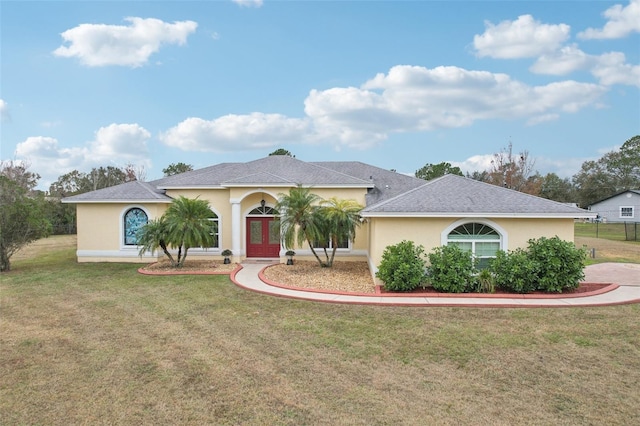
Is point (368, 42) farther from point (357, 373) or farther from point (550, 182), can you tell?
point (550, 182)

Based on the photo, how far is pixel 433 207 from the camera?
41.1 ft

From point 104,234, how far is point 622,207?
67132 mm

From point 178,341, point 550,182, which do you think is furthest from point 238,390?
point 550,182

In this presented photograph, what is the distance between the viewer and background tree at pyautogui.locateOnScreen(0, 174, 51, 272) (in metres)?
16.5

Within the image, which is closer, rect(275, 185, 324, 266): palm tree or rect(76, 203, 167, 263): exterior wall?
rect(275, 185, 324, 266): palm tree

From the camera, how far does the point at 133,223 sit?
19141 millimetres

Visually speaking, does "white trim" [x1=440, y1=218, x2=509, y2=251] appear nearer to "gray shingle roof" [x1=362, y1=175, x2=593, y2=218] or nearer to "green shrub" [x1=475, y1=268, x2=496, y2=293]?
"gray shingle roof" [x1=362, y1=175, x2=593, y2=218]

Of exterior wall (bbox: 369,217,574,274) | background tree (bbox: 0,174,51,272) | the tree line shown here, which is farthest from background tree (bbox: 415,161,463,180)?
background tree (bbox: 0,174,51,272)

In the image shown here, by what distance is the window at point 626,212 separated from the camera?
5225cm

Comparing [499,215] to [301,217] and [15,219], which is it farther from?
[15,219]

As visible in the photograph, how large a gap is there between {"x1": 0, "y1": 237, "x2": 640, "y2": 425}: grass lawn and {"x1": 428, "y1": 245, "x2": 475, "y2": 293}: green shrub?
1.68 meters

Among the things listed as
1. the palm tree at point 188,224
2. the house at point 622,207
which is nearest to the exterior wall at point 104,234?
the palm tree at point 188,224

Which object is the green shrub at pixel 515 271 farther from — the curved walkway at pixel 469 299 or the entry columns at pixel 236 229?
the entry columns at pixel 236 229

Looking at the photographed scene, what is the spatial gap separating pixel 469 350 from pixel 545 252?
6516 mm
